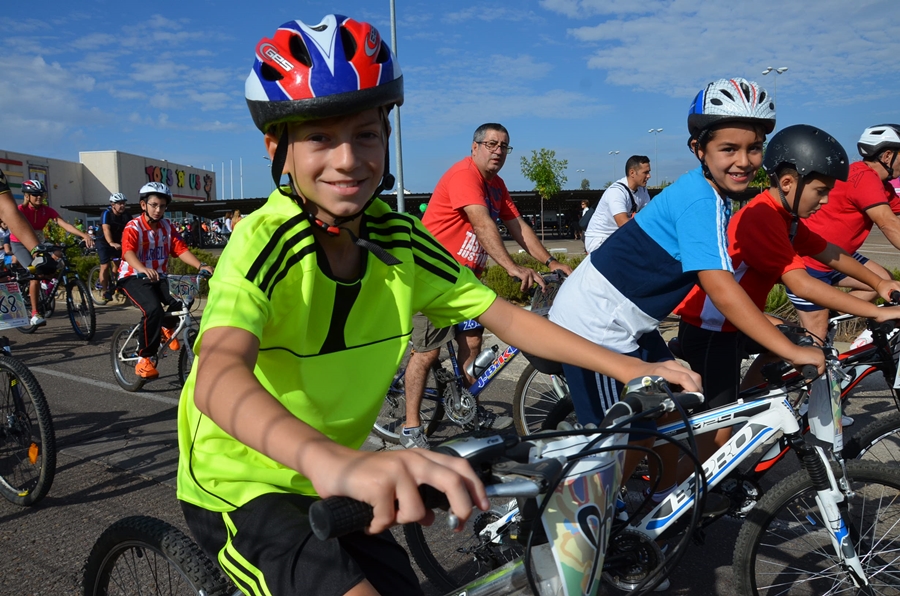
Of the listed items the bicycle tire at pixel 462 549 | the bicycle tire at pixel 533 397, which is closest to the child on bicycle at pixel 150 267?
the bicycle tire at pixel 533 397

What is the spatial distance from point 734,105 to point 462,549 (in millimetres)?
2374

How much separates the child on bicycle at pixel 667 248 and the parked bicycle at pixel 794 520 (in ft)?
1.02

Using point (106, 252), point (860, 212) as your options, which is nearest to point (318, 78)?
point (860, 212)

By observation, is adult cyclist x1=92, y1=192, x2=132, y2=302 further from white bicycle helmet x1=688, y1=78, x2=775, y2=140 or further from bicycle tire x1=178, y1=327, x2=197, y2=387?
white bicycle helmet x1=688, y1=78, x2=775, y2=140

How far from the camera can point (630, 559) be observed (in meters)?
2.77

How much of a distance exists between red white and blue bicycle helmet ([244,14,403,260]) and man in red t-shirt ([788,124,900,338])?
4535mm

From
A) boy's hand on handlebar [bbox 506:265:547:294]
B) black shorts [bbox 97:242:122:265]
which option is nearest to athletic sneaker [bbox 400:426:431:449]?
boy's hand on handlebar [bbox 506:265:547:294]

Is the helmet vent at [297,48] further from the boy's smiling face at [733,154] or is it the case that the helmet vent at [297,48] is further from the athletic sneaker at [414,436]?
the athletic sneaker at [414,436]

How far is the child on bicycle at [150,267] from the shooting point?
23.5ft

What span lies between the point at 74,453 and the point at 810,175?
5.32m

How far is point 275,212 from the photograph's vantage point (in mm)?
1851

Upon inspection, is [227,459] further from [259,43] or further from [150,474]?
[150,474]

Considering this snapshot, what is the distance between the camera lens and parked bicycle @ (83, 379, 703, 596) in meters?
1.28

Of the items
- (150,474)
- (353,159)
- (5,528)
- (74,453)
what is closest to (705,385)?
(353,159)
